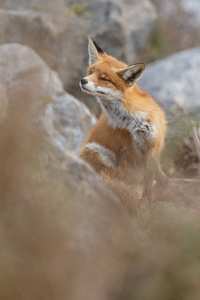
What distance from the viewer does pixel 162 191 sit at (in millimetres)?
5172

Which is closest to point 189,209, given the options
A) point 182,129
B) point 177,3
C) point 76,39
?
point 182,129

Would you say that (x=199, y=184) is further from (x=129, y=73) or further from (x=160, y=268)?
(x=160, y=268)

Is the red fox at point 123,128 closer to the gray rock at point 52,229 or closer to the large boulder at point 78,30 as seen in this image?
the large boulder at point 78,30

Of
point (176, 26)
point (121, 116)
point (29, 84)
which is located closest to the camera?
point (29, 84)

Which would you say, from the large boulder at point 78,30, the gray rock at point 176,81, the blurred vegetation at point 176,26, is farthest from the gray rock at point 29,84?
the blurred vegetation at point 176,26

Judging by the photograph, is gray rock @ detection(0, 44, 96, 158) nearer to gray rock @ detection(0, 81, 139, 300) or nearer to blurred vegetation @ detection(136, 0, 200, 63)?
gray rock @ detection(0, 81, 139, 300)

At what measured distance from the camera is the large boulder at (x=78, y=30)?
26.6 ft

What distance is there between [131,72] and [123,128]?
2.29 feet

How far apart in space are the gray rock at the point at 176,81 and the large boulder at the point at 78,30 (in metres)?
0.95

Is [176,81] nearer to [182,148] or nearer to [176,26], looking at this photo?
[182,148]

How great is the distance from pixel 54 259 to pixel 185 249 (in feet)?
2.38

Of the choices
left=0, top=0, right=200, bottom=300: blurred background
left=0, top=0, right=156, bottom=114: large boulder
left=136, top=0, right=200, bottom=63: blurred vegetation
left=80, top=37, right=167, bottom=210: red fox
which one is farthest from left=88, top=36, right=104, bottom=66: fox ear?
left=136, top=0, right=200, bottom=63: blurred vegetation

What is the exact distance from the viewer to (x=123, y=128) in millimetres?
5680

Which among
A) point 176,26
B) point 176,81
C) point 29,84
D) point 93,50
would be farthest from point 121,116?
point 176,26
